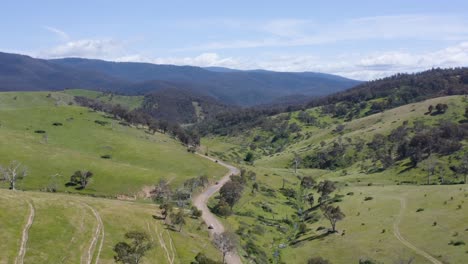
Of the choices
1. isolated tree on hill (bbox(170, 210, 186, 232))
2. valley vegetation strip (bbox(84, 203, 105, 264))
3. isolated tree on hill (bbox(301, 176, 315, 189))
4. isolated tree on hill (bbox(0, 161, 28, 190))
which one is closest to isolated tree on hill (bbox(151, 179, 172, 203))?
isolated tree on hill (bbox(170, 210, 186, 232))

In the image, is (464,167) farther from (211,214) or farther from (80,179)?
(80,179)

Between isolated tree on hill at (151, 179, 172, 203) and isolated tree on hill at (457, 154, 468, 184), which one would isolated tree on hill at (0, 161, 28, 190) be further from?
isolated tree on hill at (457, 154, 468, 184)

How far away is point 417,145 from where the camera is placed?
183250mm

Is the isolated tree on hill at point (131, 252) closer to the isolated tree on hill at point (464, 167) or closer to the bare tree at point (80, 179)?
the bare tree at point (80, 179)

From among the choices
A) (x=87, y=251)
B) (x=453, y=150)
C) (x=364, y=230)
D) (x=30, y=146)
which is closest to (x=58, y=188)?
(x=30, y=146)

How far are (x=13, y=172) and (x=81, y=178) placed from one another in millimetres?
24804

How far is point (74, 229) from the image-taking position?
84938 mm

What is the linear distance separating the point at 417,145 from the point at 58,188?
15976 cm

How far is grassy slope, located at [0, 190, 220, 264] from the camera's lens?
244ft

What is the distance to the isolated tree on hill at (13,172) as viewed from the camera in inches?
4946

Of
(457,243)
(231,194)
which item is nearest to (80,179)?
(231,194)

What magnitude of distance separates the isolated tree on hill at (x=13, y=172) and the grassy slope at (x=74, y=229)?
33793 millimetres

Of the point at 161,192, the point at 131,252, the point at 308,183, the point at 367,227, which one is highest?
the point at 131,252

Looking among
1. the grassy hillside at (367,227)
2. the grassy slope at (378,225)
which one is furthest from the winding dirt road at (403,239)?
the grassy slope at (378,225)
